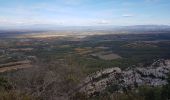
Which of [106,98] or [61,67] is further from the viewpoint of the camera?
[61,67]

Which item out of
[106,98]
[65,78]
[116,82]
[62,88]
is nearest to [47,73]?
[65,78]

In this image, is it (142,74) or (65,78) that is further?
(65,78)

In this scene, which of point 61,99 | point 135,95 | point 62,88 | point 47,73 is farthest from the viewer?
point 47,73

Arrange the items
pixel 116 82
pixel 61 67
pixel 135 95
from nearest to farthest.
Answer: pixel 135 95, pixel 116 82, pixel 61 67

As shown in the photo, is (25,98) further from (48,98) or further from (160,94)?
(160,94)

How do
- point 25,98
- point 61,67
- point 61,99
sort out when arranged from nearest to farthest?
point 25,98 → point 61,99 → point 61,67

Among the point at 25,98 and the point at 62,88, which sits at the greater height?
the point at 25,98

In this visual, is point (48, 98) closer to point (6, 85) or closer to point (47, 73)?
point (6, 85)

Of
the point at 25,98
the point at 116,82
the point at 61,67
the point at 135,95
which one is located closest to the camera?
the point at 25,98

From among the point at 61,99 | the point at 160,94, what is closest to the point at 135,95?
the point at 160,94
